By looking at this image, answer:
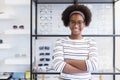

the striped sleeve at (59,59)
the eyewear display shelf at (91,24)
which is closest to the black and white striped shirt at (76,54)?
the striped sleeve at (59,59)

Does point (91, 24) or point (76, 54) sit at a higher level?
point (91, 24)

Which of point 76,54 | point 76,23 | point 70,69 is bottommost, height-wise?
point 70,69

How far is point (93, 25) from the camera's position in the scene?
7.97 feet

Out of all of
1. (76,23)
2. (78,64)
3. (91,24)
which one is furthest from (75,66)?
(91,24)

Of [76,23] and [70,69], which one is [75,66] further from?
[76,23]

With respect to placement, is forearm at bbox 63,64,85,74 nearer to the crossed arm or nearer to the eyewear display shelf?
the crossed arm

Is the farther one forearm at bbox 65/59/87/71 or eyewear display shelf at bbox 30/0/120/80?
eyewear display shelf at bbox 30/0/120/80

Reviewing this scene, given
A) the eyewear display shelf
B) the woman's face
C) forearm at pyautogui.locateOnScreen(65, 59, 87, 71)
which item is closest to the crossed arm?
forearm at pyautogui.locateOnScreen(65, 59, 87, 71)

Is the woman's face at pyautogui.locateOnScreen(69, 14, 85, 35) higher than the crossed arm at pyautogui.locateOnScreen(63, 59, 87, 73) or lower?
higher

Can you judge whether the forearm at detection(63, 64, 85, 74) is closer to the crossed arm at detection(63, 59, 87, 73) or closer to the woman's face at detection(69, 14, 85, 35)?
the crossed arm at detection(63, 59, 87, 73)

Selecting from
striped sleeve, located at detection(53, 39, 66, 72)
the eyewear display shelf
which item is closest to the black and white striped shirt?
striped sleeve, located at detection(53, 39, 66, 72)

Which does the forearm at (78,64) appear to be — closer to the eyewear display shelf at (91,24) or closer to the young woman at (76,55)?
the young woman at (76,55)

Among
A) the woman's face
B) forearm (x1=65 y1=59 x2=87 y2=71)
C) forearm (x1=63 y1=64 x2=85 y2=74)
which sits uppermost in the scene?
the woman's face

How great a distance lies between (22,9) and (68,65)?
4.41ft
